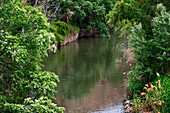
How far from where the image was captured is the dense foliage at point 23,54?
691cm

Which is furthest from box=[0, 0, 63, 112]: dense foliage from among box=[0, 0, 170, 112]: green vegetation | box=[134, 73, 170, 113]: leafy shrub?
box=[134, 73, 170, 113]: leafy shrub

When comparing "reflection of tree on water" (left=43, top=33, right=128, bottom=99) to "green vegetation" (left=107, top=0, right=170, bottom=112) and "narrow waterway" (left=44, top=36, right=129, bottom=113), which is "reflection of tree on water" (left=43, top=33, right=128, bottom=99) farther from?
"green vegetation" (left=107, top=0, right=170, bottom=112)

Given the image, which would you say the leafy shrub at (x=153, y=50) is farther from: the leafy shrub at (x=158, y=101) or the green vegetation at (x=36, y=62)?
the leafy shrub at (x=158, y=101)

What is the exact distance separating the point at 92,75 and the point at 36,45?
10.2 meters

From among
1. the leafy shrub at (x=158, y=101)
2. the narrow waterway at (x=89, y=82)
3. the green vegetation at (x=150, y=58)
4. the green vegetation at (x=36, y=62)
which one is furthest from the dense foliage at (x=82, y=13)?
the leafy shrub at (x=158, y=101)

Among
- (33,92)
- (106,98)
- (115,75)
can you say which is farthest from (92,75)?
(33,92)

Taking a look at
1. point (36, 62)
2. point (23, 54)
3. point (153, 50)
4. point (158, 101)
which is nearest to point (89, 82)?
point (153, 50)

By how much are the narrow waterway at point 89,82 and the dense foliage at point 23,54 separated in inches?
146

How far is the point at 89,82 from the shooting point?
15133mm

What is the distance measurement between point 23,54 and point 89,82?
29.0ft

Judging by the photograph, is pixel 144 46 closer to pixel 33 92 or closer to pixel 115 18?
pixel 33 92

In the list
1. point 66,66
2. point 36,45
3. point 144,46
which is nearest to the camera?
point 36,45

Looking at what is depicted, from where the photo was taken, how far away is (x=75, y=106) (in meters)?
11.1

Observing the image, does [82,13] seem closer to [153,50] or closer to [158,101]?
[153,50]
